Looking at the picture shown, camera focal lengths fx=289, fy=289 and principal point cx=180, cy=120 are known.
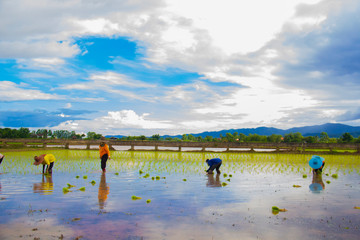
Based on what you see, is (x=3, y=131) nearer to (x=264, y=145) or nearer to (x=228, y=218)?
(x=264, y=145)

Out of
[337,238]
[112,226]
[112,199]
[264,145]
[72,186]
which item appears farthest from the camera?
[264,145]

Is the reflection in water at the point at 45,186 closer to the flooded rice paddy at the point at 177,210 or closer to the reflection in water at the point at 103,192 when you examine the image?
the flooded rice paddy at the point at 177,210

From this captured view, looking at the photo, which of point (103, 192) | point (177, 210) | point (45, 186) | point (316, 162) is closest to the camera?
point (177, 210)

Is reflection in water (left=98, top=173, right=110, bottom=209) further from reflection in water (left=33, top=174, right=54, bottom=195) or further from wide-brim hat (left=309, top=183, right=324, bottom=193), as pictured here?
wide-brim hat (left=309, top=183, right=324, bottom=193)

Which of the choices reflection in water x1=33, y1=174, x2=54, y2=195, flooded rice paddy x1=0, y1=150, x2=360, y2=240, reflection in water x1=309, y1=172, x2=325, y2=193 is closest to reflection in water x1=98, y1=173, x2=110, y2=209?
flooded rice paddy x1=0, y1=150, x2=360, y2=240

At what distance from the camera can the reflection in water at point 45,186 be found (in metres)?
11.0

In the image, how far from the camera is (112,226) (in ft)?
22.2

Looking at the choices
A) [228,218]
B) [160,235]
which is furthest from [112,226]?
[228,218]

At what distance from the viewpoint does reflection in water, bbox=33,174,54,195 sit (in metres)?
11.0

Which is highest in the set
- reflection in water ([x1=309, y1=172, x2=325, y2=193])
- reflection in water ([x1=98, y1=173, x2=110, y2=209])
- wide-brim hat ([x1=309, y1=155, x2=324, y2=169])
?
wide-brim hat ([x1=309, y1=155, x2=324, y2=169])

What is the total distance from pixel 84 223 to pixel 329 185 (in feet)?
35.9

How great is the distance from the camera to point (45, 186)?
40.1 feet

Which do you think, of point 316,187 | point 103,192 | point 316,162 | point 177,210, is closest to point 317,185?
point 316,187

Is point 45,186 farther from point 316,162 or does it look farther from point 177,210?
point 316,162
